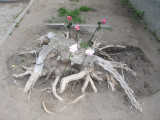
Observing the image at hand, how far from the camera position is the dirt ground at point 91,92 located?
3152 mm

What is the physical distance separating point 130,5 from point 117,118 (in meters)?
6.90

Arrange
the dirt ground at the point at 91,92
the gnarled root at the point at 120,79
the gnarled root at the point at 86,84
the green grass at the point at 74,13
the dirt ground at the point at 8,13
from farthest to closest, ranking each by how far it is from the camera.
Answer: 1. the green grass at the point at 74,13
2. the dirt ground at the point at 8,13
3. the gnarled root at the point at 86,84
4. the gnarled root at the point at 120,79
5. the dirt ground at the point at 91,92

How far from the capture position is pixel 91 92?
3.61 m

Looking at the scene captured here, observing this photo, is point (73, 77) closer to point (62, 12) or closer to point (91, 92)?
point (91, 92)

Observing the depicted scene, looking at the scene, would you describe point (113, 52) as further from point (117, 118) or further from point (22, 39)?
point (22, 39)

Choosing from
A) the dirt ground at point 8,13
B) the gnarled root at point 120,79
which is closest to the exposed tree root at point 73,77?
the gnarled root at point 120,79

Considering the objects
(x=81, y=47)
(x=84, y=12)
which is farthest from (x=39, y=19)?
(x=81, y=47)

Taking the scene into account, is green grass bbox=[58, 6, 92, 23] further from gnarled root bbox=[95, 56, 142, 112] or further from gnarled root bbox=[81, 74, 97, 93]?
gnarled root bbox=[81, 74, 97, 93]

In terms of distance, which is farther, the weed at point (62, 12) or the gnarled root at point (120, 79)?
the weed at point (62, 12)

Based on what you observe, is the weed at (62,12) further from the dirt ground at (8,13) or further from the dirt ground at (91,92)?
the dirt ground at (8,13)

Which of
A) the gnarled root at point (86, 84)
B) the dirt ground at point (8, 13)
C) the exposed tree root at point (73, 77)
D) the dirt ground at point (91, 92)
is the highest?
the exposed tree root at point (73, 77)

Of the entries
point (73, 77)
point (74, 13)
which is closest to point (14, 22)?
point (74, 13)

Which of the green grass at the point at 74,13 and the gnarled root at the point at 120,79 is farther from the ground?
the gnarled root at the point at 120,79

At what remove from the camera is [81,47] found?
3996 millimetres
